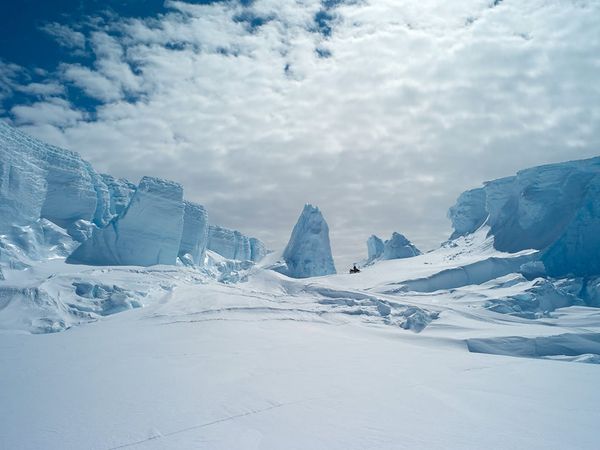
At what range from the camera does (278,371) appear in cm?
727

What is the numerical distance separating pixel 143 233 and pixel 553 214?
28.9 metres

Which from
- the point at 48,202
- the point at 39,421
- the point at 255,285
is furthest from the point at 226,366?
the point at 48,202

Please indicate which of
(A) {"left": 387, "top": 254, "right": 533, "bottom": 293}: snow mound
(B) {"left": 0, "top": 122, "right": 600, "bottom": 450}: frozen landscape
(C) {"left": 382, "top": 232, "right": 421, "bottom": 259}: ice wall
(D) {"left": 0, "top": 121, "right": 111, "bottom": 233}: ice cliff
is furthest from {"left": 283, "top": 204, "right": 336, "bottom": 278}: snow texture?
(D) {"left": 0, "top": 121, "right": 111, "bottom": 233}: ice cliff

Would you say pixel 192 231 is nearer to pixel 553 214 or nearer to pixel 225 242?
pixel 225 242

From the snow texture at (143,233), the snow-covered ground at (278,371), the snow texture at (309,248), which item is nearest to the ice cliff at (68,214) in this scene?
the snow texture at (143,233)

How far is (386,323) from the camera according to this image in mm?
14555

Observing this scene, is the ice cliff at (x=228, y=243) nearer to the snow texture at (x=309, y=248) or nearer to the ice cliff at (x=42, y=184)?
the snow texture at (x=309, y=248)

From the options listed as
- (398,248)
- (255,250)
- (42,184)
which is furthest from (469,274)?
(255,250)

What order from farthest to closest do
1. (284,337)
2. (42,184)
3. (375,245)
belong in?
1. (375,245)
2. (42,184)
3. (284,337)

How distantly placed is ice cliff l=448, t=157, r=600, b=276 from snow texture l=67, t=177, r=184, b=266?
2445cm

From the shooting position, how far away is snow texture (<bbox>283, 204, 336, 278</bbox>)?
1503 inches

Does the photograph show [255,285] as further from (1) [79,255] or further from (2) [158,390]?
(2) [158,390]

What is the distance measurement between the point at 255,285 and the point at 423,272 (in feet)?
37.4

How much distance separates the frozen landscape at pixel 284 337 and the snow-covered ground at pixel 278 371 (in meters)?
0.04
